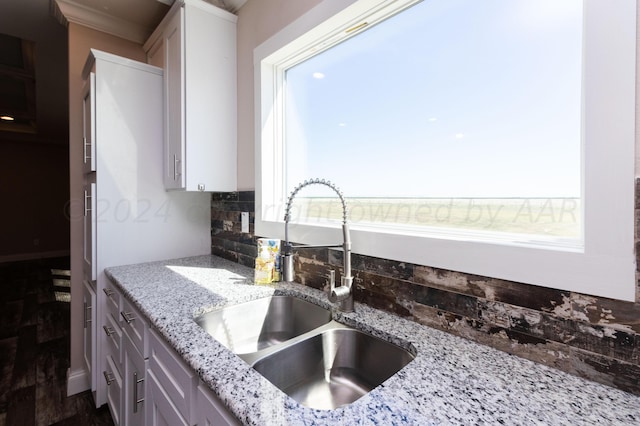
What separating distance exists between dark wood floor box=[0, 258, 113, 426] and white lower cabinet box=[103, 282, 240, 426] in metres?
0.40

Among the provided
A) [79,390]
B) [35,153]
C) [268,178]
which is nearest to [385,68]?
[268,178]

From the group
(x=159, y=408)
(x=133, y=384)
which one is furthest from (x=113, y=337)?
(x=159, y=408)

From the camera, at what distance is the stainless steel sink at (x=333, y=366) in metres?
0.94

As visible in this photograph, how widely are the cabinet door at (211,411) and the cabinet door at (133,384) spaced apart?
528 millimetres

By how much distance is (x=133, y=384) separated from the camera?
4.42ft

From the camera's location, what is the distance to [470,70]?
103 centimetres

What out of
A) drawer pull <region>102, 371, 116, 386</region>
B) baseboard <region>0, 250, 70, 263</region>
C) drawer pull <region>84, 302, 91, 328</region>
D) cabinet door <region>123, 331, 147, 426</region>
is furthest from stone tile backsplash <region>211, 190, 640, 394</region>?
baseboard <region>0, 250, 70, 263</region>

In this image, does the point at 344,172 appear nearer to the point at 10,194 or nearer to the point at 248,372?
the point at 248,372

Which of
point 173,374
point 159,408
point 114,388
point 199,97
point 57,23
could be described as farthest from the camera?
point 57,23

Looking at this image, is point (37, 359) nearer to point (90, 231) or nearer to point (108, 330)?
point (108, 330)

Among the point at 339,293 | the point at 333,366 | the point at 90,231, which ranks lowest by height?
the point at 333,366

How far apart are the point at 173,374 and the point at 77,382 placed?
177 cm

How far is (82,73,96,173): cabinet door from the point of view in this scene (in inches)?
68.3

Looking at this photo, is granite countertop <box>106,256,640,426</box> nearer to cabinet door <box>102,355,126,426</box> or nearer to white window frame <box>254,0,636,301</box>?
white window frame <box>254,0,636,301</box>
